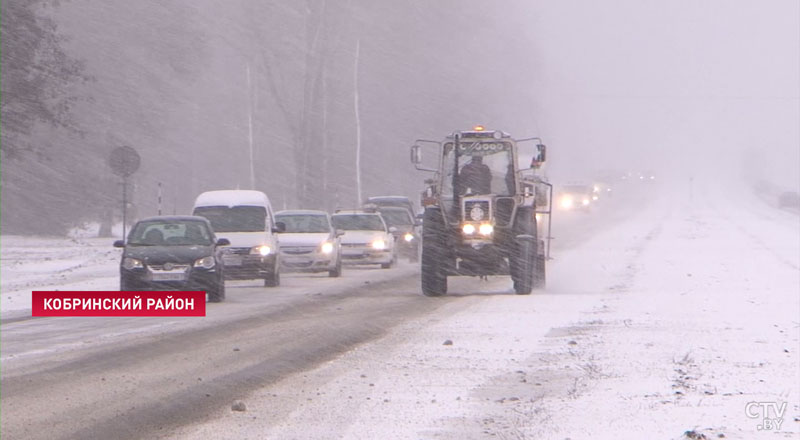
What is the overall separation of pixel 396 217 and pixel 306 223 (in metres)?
8.36

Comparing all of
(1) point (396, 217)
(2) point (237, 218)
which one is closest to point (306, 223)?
Result: (2) point (237, 218)

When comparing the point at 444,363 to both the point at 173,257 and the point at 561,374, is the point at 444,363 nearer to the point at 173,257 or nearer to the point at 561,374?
the point at 561,374

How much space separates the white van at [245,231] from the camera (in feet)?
87.8

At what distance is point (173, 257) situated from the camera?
22.7 metres

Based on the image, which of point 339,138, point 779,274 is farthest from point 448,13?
point 779,274

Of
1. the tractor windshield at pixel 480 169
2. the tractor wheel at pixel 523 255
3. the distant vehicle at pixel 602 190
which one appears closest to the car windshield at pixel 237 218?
the tractor windshield at pixel 480 169

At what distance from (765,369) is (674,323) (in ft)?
16.2

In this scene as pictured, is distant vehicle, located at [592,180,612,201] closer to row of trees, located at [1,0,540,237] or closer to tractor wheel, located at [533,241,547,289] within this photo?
row of trees, located at [1,0,540,237]

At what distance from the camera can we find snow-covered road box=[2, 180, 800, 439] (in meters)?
10.2

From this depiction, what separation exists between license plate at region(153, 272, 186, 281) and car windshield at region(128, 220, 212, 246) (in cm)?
94

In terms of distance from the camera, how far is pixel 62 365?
566 inches

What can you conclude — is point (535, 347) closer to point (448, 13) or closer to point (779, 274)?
point (779, 274)

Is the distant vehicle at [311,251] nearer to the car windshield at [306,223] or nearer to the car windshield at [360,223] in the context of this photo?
the car windshield at [306,223]

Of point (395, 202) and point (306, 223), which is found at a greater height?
point (395, 202)
